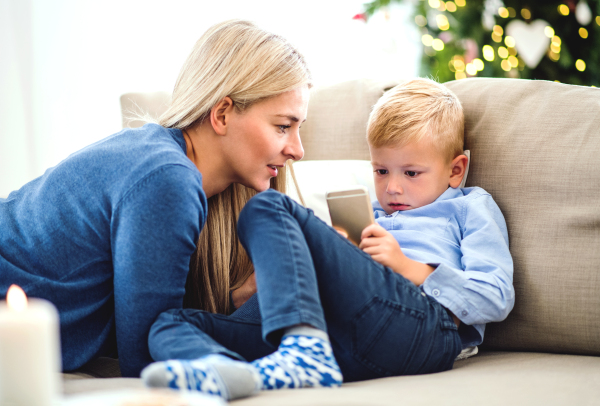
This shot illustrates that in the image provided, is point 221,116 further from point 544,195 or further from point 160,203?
point 544,195

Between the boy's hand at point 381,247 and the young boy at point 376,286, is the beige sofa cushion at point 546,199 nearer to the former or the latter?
the young boy at point 376,286

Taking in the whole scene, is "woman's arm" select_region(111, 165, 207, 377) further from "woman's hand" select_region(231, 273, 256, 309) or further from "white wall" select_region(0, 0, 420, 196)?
"white wall" select_region(0, 0, 420, 196)

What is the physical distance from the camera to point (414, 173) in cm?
123

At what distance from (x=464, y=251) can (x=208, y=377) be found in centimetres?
A: 61

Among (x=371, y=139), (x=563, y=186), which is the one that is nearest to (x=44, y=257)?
(x=371, y=139)

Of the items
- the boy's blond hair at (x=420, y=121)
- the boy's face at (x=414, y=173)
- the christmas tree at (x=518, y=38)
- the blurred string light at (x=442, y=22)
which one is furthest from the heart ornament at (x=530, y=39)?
the boy's face at (x=414, y=173)

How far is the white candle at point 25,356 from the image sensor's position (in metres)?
0.43

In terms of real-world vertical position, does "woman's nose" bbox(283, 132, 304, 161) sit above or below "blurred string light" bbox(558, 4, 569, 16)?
below

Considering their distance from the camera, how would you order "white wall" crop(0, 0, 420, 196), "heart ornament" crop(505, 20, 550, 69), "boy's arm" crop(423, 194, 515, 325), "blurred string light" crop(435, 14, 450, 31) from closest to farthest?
"boy's arm" crop(423, 194, 515, 325)
"heart ornament" crop(505, 20, 550, 69)
"blurred string light" crop(435, 14, 450, 31)
"white wall" crop(0, 0, 420, 196)

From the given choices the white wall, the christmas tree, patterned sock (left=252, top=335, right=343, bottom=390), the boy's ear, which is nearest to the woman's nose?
the boy's ear

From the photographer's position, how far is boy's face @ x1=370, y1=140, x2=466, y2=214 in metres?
1.21

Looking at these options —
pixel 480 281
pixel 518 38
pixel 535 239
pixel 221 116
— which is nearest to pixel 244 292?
pixel 221 116

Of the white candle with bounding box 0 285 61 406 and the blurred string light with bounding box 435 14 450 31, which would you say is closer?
the white candle with bounding box 0 285 61 406

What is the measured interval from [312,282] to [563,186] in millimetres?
594
